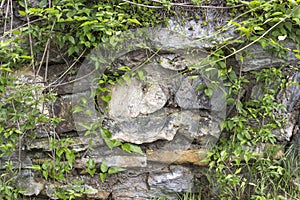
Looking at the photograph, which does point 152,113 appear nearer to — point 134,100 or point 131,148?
point 134,100

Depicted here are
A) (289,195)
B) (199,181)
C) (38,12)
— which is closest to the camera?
(38,12)

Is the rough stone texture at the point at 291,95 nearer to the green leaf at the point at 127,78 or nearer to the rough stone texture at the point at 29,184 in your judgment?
the green leaf at the point at 127,78

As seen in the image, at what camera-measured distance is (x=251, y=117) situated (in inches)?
91.4

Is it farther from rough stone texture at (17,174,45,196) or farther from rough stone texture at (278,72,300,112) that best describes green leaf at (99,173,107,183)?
rough stone texture at (278,72,300,112)

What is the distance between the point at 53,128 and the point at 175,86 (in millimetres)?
840

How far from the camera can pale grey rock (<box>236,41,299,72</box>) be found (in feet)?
7.57

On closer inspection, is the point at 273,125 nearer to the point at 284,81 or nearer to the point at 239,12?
the point at 284,81

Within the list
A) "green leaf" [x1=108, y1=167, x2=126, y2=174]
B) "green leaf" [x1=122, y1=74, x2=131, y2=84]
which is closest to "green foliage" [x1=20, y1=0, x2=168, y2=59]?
"green leaf" [x1=122, y1=74, x2=131, y2=84]

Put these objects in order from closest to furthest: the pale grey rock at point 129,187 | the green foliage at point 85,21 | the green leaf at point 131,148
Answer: the green foliage at point 85,21
the green leaf at point 131,148
the pale grey rock at point 129,187

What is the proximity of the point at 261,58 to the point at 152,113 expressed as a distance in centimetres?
81

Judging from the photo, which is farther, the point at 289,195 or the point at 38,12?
the point at 289,195

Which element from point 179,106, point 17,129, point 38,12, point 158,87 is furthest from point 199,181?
point 38,12

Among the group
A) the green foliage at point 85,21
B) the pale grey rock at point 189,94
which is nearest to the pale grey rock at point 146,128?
the pale grey rock at point 189,94

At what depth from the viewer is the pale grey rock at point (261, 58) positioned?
7.57 ft
